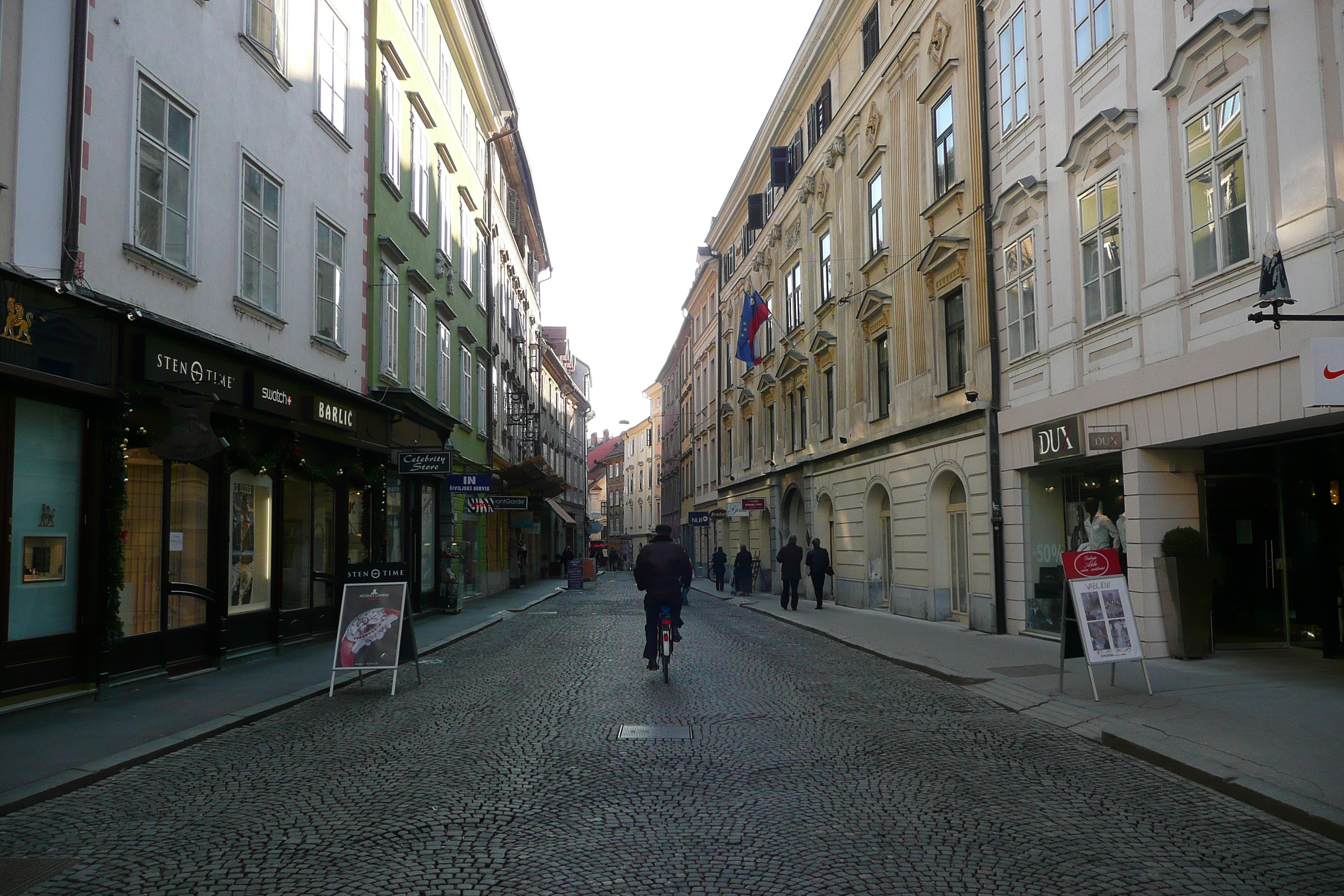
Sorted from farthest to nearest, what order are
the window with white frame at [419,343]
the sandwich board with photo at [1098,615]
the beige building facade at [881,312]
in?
the window with white frame at [419,343] → the beige building facade at [881,312] → the sandwich board with photo at [1098,615]

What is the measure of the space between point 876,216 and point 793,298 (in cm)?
886

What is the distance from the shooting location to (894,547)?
23.1 meters

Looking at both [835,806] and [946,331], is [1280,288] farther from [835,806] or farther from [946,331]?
[946,331]

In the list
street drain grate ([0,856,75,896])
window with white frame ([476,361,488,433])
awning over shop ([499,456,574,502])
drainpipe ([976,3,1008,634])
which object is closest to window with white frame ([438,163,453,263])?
window with white frame ([476,361,488,433])

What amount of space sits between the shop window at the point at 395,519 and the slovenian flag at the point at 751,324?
12.7 m

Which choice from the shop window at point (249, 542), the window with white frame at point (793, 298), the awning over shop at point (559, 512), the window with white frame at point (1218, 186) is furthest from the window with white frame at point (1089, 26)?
the awning over shop at point (559, 512)

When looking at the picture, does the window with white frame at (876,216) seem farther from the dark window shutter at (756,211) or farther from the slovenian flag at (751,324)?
the dark window shutter at (756,211)

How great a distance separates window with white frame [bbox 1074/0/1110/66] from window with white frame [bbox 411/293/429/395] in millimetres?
13667

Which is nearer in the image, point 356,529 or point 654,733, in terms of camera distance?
point 654,733

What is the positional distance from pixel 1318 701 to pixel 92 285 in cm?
1226

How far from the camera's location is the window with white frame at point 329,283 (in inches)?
650

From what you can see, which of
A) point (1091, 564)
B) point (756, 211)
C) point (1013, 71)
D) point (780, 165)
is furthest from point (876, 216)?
point (1091, 564)

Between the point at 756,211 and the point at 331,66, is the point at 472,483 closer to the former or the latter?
the point at 331,66

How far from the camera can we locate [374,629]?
1135 centimetres
